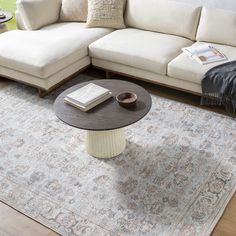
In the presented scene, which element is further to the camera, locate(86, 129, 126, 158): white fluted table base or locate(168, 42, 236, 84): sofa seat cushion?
locate(168, 42, 236, 84): sofa seat cushion

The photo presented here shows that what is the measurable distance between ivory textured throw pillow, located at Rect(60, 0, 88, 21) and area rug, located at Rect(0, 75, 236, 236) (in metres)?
1.24

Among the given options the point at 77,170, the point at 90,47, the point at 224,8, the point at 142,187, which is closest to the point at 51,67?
the point at 90,47

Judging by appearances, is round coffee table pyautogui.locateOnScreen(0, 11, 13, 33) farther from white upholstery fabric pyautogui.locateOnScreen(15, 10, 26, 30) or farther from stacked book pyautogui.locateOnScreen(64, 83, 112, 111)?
stacked book pyautogui.locateOnScreen(64, 83, 112, 111)

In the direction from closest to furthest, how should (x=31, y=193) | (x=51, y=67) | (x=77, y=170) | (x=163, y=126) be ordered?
(x=31, y=193)
(x=77, y=170)
(x=163, y=126)
(x=51, y=67)

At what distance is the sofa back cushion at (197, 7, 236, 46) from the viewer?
10.2ft

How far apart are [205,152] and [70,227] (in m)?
1.12

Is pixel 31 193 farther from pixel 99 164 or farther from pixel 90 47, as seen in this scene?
pixel 90 47

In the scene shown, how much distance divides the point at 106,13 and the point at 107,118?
1.68 metres

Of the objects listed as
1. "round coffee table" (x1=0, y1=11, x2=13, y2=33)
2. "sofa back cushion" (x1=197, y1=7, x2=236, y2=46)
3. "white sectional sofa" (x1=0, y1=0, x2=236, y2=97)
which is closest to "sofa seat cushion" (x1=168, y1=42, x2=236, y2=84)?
"white sectional sofa" (x1=0, y1=0, x2=236, y2=97)

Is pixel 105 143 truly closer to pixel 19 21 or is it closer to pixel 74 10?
pixel 74 10

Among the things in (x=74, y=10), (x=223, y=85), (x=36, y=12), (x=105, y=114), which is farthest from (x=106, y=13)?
(x=105, y=114)

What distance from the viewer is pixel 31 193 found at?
7.47 ft

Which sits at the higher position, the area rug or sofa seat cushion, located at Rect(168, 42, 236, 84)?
sofa seat cushion, located at Rect(168, 42, 236, 84)

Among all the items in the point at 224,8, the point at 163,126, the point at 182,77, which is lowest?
the point at 163,126
